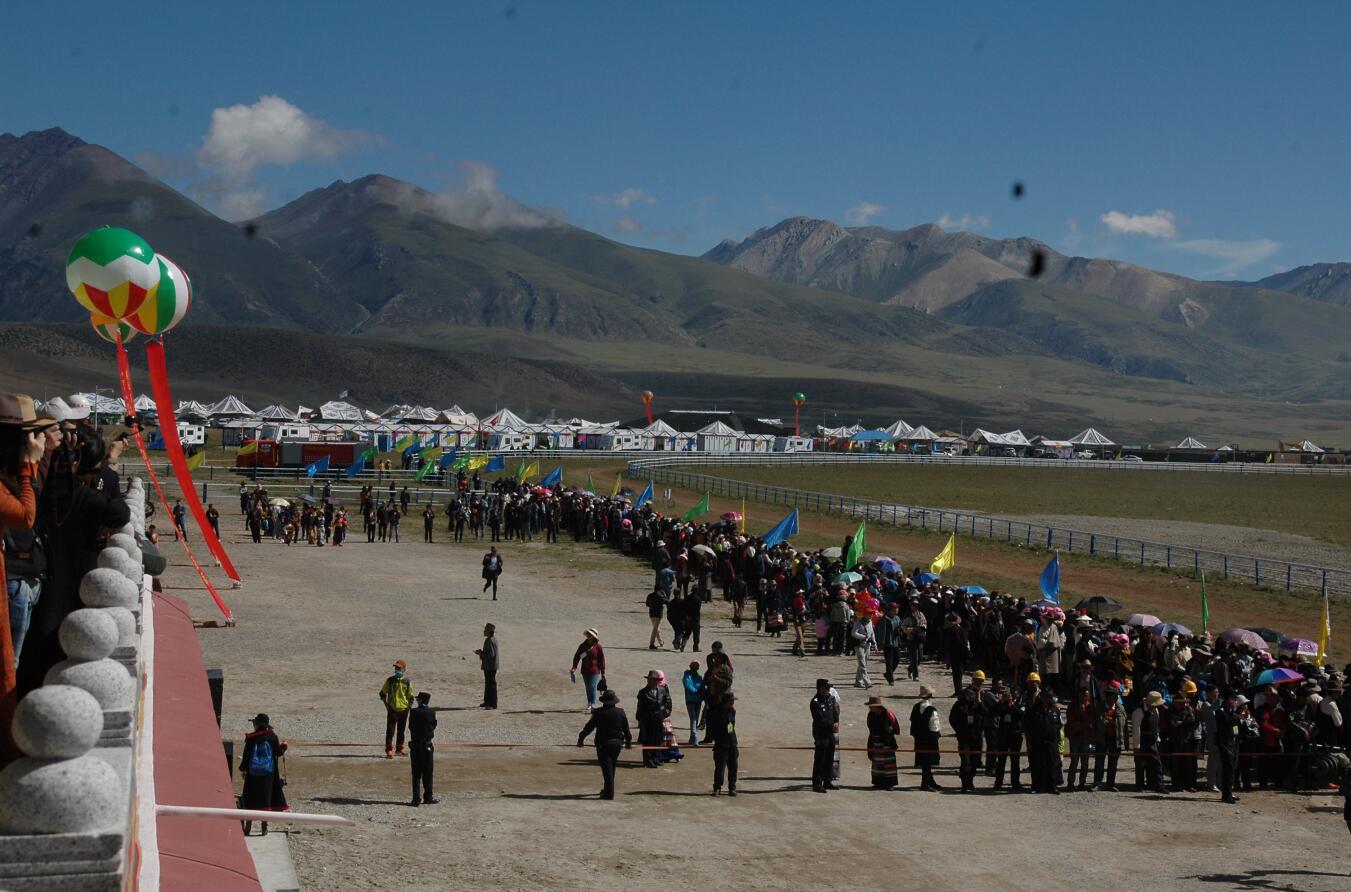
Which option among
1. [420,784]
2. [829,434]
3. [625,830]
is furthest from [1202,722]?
[829,434]

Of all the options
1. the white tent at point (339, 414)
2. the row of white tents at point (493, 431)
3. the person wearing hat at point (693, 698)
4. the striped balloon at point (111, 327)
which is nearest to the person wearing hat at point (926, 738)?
the person wearing hat at point (693, 698)

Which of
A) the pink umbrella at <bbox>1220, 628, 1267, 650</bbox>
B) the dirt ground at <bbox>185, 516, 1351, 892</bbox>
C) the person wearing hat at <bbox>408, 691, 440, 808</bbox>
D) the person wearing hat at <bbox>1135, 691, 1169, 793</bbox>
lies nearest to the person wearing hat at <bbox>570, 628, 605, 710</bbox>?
the dirt ground at <bbox>185, 516, 1351, 892</bbox>

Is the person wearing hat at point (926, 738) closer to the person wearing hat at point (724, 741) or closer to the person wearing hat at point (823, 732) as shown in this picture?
the person wearing hat at point (823, 732)

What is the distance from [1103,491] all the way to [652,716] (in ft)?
217

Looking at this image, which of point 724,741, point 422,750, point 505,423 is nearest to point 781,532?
point 724,741

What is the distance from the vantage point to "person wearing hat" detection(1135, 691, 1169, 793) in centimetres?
1545

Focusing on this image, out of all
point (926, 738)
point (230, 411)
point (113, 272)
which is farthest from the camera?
point (230, 411)

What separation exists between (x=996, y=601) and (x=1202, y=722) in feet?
21.9

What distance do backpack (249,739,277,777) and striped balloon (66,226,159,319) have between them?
376 inches

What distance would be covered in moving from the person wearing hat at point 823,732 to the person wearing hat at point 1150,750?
144 inches

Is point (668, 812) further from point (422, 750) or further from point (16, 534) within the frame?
point (16, 534)

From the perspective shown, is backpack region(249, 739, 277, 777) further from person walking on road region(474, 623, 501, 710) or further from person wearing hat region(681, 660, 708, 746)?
person walking on road region(474, 623, 501, 710)

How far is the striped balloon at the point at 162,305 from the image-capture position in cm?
1986

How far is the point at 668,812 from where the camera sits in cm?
1387
